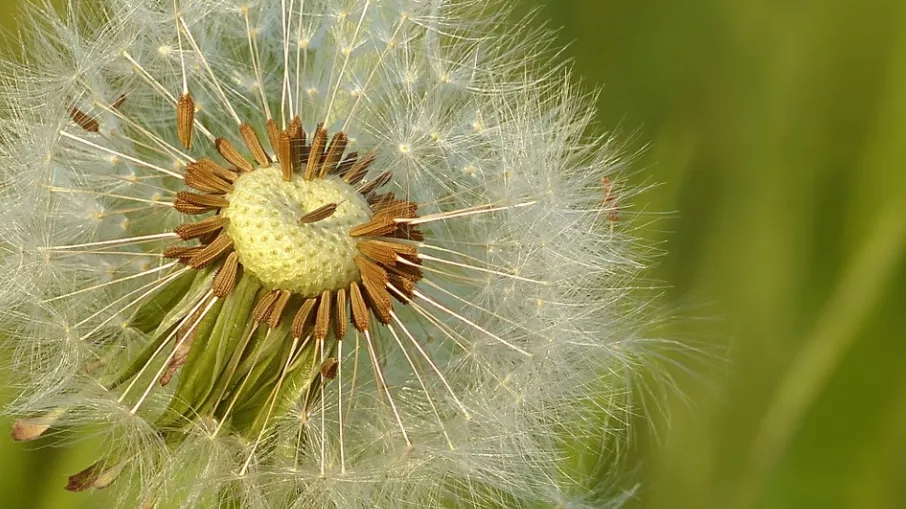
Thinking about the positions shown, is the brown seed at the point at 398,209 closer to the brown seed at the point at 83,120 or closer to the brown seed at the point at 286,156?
the brown seed at the point at 286,156

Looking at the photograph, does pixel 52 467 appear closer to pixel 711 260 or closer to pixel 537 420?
pixel 537 420

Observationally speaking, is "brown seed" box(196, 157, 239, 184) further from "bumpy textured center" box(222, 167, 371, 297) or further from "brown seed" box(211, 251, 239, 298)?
"brown seed" box(211, 251, 239, 298)

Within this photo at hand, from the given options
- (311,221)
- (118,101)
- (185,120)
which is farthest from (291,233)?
(118,101)

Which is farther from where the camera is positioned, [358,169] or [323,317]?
[358,169]

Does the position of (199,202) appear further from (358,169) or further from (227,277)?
(358,169)

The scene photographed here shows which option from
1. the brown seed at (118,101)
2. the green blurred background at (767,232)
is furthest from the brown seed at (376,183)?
the green blurred background at (767,232)

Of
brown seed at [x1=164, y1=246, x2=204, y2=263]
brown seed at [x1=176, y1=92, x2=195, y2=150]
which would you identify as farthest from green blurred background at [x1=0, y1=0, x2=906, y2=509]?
brown seed at [x1=176, y1=92, x2=195, y2=150]

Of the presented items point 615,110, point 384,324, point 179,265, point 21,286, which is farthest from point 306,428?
point 615,110

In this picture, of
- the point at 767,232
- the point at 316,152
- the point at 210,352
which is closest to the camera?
the point at 210,352
